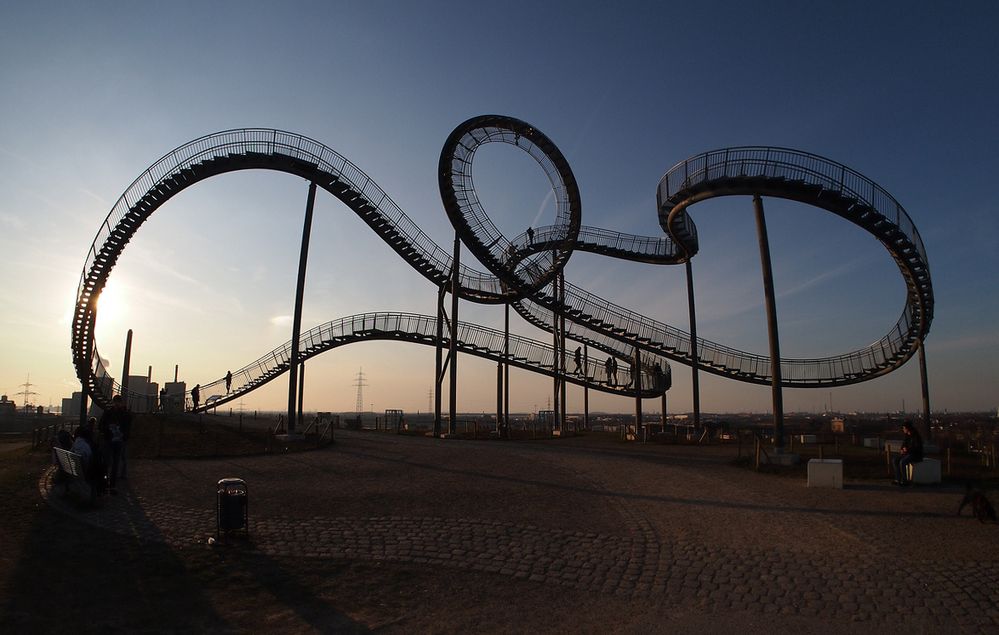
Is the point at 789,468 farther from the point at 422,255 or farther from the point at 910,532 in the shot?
the point at 422,255

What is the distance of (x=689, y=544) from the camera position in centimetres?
1054

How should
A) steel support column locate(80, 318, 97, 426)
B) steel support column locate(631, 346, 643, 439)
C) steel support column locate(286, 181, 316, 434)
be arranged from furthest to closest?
steel support column locate(631, 346, 643, 439)
steel support column locate(80, 318, 97, 426)
steel support column locate(286, 181, 316, 434)

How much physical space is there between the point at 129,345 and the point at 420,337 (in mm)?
29698

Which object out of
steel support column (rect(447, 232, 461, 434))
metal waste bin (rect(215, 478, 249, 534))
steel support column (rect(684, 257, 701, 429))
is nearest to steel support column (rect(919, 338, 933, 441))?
steel support column (rect(684, 257, 701, 429))

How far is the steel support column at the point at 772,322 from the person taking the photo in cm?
2073

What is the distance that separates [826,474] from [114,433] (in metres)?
18.3

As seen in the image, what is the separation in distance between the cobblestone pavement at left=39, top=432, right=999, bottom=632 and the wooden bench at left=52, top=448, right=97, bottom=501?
0.58 metres

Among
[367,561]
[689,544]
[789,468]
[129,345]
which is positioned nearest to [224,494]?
[367,561]

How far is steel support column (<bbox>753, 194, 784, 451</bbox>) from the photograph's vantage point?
2073cm

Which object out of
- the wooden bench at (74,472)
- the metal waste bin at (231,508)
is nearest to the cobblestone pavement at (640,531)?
the metal waste bin at (231,508)

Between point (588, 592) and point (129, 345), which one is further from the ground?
point (129, 345)

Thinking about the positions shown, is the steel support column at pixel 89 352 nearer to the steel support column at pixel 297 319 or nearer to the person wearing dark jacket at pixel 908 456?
the steel support column at pixel 297 319

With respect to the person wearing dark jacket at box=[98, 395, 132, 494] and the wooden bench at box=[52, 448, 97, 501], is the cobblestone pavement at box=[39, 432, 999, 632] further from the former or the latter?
the person wearing dark jacket at box=[98, 395, 132, 494]

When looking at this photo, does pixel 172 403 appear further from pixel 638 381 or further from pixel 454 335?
pixel 638 381
